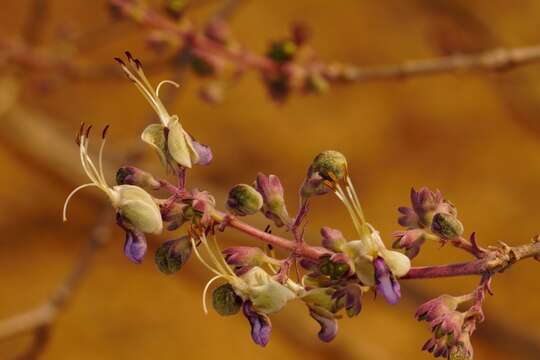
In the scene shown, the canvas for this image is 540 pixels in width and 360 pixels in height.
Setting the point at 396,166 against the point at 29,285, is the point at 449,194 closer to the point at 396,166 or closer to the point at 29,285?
the point at 396,166

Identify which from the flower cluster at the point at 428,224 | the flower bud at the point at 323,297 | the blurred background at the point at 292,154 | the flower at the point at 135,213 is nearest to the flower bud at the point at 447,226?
the flower cluster at the point at 428,224

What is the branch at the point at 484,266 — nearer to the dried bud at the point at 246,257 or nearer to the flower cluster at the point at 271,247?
the flower cluster at the point at 271,247

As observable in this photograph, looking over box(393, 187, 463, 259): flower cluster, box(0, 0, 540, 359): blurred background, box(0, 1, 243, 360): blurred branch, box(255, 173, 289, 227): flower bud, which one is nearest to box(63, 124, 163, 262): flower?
box(255, 173, 289, 227): flower bud

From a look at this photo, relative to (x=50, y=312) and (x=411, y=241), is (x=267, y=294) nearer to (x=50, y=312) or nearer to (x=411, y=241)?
(x=411, y=241)

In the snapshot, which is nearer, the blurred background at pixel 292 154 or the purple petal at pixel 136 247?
the purple petal at pixel 136 247

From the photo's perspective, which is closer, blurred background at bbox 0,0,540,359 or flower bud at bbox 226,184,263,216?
flower bud at bbox 226,184,263,216

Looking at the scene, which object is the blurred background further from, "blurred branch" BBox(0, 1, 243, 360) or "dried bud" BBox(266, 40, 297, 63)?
"dried bud" BBox(266, 40, 297, 63)
